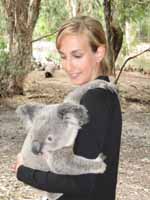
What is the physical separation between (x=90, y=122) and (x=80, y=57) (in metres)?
0.26

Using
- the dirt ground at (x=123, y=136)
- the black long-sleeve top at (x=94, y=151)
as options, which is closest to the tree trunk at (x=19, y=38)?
the dirt ground at (x=123, y=136)

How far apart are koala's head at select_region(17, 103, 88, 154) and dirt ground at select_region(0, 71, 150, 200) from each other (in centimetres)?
288

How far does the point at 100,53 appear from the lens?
1756 millimetres

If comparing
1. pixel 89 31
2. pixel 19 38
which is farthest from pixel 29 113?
pixel 19 38

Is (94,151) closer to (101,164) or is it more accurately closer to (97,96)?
(101,164)

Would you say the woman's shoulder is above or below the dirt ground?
above

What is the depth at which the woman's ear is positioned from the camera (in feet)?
5.74

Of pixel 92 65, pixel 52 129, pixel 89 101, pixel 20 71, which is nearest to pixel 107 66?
pixel 92 65

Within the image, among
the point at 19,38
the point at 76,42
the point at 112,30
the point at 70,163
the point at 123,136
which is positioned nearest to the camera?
the point at 70,163

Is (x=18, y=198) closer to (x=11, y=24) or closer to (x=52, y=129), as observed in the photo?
(x=52, y=129)

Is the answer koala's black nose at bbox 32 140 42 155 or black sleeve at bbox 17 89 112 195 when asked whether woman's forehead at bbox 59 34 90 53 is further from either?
koala's black nose at bbox 32 140 42 155

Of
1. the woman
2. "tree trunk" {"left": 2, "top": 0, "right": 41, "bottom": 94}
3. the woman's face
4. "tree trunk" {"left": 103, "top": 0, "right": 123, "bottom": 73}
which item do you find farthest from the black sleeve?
"tree trunk" {"left": 2, "top": 0, "right": 41, "bottom": 94}

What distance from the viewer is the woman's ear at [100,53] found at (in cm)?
175

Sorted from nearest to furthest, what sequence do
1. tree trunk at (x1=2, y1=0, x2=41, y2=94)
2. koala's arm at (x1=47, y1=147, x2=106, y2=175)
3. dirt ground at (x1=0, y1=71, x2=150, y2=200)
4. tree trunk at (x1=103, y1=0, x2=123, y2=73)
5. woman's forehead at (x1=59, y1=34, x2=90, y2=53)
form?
koala's arm at (x1=47, y1=147, x2=106, y2=175), woman's forehead at (x1=59, y1=34, x2=90, y2=53), dirt ground at (x1=0, y1=71, x2=150, y2=200), tree trunk at (x1=103, y1=0, x2=123, y2=73), tree trunk at (x1=2, y1=0, x2=41, y2=94)
